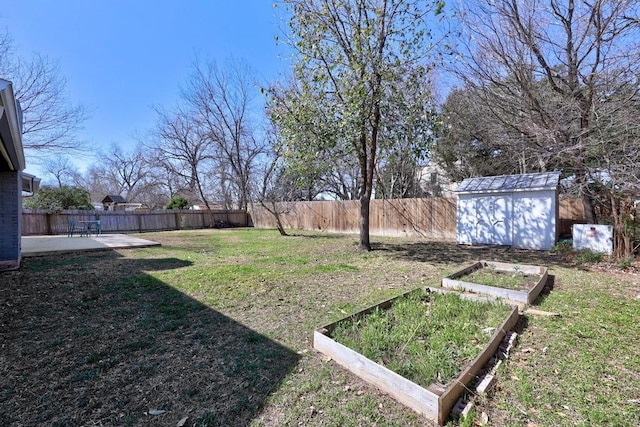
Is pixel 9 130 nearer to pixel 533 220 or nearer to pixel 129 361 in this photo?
pixel 129 361

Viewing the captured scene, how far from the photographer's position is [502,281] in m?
4.35

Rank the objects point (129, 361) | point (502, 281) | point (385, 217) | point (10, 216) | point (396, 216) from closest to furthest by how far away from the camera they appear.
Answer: point (129, 361) < point (502, 281) < point (10, 216) < point (396, 216) < point (385, 217)

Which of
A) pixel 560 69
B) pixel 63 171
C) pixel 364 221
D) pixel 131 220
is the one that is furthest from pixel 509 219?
pixel 63 171

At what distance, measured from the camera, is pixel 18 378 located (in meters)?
2.18

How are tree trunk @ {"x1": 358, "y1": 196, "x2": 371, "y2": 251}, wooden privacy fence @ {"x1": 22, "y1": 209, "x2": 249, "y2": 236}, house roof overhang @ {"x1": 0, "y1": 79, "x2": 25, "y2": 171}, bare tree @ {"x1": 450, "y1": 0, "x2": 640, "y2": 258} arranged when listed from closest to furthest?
1. house roof overhang @ {"x1": 0, "y1": 79, "x2": 25, "y2": 171}
2. bare tree @ {"x1": 450, "y1": 0, "x2": 640, "y2": 258}
3. tree trunk @ {"x1": 358, "y1": 196, "x2": 371, "y2": 251}
4. wooden privacy fence @ {"x1": 22, "y1": 209, "x2": 249, "y2": 236}

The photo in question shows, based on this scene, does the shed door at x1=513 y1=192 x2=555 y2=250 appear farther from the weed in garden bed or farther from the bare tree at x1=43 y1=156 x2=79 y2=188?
the bare tree at x1=43 y1=156 x2=79 y2=188

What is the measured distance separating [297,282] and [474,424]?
3.37 meters

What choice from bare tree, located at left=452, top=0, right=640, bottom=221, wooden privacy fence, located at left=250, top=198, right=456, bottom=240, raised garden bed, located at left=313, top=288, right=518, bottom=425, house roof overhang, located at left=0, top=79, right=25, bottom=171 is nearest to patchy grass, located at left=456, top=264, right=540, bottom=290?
raised garden bed, located at left=313, top=288, right=518, bottom=425

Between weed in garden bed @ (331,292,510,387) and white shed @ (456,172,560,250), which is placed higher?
white shed @ (456,172,560,250)

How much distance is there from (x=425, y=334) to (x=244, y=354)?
1563 mm

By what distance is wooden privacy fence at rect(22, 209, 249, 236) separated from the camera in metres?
13.7

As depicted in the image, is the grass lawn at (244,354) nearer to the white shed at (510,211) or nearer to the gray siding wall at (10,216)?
the gray siding wall at (10,216)

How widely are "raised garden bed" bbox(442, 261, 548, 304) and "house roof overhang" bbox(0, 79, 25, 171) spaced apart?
5.07m

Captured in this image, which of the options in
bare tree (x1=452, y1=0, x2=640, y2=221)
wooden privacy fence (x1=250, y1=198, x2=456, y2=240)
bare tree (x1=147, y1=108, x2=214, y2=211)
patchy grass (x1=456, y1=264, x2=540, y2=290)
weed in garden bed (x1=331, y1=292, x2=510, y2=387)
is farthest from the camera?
bare tree (x1=147, y1=108, x2=214, y2=211)
